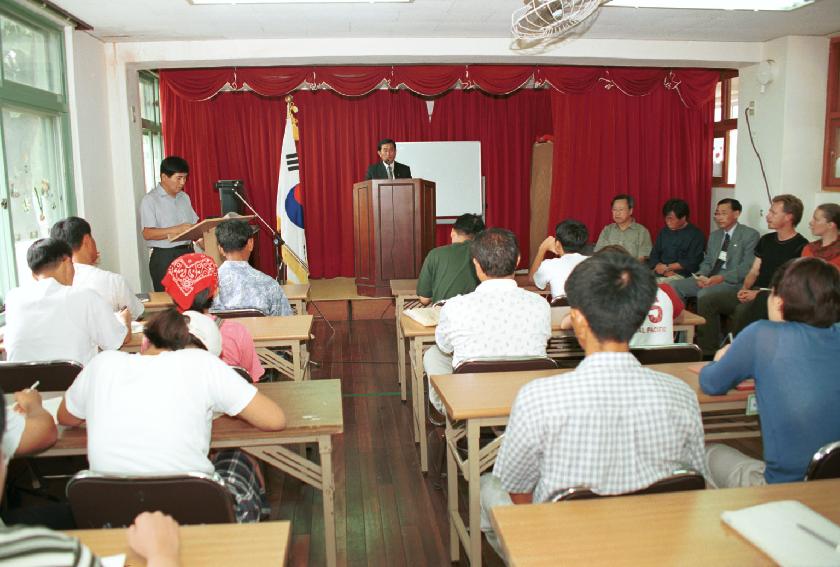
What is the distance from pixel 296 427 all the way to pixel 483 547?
3.43 feet

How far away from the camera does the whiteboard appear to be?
27.0ft

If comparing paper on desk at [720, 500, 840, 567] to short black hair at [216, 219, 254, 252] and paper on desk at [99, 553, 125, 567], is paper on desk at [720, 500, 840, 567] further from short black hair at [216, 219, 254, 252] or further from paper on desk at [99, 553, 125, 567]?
short black hair at [216, 219, 254, 252]

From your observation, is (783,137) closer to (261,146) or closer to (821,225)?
(821,225)

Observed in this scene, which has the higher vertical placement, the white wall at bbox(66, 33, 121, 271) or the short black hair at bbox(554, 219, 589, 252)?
the white wall at bbox(66, 33, 121, 271)

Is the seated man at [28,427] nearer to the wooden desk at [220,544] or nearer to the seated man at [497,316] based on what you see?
the wooden desk at [220,544]

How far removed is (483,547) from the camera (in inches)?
102

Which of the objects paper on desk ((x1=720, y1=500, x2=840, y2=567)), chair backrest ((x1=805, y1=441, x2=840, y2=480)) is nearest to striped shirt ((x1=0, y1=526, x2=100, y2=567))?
paper on desk ((x1=720, y1=500, x2=840, y2=567))

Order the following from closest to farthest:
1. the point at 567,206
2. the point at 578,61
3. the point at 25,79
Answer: the point at 25,79 → the point at 578,61 → the point at 567,206

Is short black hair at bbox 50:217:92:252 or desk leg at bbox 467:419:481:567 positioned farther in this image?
short black hair at bbox 50:217:92:252

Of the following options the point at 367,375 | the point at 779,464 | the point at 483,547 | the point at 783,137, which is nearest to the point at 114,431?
the point at 483,547

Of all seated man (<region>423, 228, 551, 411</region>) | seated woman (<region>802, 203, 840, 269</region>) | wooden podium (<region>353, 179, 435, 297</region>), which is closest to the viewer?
seated man (<region>423, 228, 551, 411</region>)

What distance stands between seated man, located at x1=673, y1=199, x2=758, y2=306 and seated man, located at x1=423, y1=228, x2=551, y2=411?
3.45 m

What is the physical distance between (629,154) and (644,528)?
738 cm

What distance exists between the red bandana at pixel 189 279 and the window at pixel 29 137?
90.6 inches
